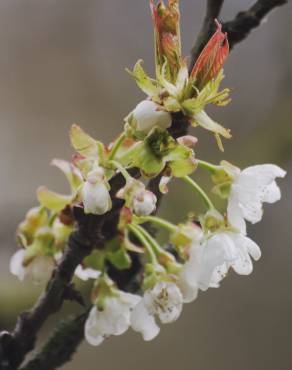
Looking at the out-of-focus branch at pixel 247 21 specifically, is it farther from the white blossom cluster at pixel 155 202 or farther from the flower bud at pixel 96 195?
the flower bud at pixel 96 195

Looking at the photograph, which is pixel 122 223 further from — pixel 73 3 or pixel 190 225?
pixel 73 3

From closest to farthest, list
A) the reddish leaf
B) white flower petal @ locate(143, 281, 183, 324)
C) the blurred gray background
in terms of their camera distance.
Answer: the reddish leaf < white flower petal @ locate(143, 281, 183, 324) < the blurred gray background

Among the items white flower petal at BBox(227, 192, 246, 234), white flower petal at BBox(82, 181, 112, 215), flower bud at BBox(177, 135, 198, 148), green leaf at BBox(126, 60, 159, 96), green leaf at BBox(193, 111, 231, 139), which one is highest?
green leaf at BBox(126, 60, 159, 96)

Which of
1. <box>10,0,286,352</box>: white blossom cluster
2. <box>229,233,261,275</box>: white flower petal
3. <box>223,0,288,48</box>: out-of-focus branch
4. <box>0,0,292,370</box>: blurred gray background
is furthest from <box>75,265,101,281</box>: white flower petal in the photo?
<box>0,0,292,370</box>: blurred gray background

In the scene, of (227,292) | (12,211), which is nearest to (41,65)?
(227,292)

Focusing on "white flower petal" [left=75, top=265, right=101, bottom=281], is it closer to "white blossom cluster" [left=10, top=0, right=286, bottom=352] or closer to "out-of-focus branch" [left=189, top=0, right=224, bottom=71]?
"white blossom cluster" [left=10, top=0, right=286, bottom=352]

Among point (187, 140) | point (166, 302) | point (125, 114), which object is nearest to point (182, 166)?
point (187, 140)

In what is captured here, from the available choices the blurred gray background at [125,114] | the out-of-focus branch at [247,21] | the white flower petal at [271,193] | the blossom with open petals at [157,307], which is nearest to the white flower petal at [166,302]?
the blossom with open petals at [157,307]
